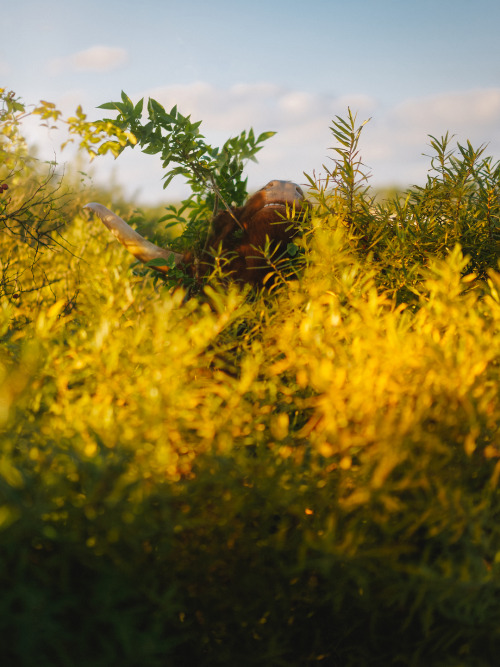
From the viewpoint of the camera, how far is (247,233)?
2652 mm

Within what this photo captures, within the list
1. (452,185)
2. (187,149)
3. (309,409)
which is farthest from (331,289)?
(187,149)

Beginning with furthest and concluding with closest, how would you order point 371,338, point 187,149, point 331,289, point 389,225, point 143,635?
point 187,149, point 389,225, point 331,289, point 371,338, point 143,635

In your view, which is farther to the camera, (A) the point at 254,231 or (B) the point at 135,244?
(B) the point at 135,244

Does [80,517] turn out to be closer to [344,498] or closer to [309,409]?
[344,498]

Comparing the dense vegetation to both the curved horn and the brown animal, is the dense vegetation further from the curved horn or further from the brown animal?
the curved horn

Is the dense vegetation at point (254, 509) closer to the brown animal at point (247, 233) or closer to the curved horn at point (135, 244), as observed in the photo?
Answer: the brown animal at point (247, 233)

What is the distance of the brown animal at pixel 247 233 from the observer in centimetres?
253

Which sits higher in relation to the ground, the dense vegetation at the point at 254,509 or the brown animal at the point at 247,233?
the brown animal at the point at 247,233

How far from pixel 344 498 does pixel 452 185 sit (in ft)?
5.24

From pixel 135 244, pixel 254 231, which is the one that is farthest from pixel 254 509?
pixel 135 244

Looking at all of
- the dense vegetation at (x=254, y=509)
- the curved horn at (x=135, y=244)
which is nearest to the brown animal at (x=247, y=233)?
the curved horn at (x=135, y=244)

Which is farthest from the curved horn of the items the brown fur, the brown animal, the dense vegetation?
the dense vegetation

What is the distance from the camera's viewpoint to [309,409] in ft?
5.34

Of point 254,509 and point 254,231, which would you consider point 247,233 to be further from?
point 254,509
